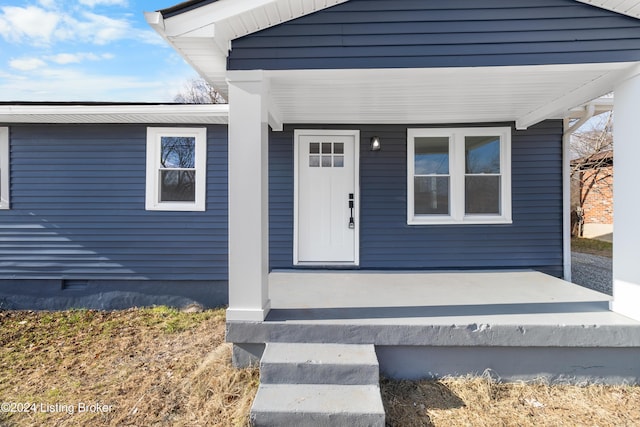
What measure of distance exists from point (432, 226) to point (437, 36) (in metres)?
2.69

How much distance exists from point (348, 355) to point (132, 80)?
65.5 ft

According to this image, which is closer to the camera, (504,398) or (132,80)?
(504,398)

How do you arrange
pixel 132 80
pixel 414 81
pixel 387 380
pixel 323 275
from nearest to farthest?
pixel 387 380, pixel 414 81, pixel 323 275, pixel 132 80

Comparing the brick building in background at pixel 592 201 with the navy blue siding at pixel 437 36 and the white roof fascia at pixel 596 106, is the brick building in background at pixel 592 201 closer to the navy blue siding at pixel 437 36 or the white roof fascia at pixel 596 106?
the white roof fascia at pixel 596 106

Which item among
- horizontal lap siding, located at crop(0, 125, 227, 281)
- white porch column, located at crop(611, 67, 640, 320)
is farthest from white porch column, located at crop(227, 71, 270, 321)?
white porch column, located at crop(611, 67, 640, 320)

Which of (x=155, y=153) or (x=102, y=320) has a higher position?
(x=155, y=153)

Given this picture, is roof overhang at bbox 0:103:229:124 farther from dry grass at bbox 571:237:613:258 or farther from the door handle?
dry grass at bbox 571:237:613:258

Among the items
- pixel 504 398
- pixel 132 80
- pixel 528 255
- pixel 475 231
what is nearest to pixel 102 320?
pixel 504 398

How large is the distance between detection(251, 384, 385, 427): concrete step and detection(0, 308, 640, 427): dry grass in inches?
9.2

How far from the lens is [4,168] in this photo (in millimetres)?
4660

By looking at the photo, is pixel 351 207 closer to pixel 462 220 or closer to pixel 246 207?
pixel 462 220

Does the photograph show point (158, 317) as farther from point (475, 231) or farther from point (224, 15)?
point (475, 231)

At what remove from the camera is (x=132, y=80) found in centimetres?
1742

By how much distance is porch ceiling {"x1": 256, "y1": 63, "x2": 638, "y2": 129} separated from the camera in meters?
2.79
